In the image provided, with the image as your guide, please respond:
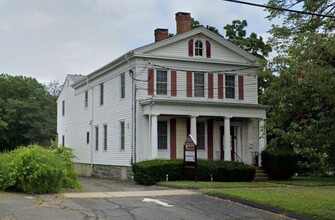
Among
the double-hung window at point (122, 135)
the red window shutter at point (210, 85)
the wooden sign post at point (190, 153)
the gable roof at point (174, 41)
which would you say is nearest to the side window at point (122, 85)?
the gable roof at point (174, 41)

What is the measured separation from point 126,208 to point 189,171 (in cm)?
986

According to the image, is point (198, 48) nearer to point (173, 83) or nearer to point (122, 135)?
point (173, 83)

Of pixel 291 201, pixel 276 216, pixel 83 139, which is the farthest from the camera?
pixel 83 139

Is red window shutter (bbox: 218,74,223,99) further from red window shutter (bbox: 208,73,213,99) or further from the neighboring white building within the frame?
red window shutter (bbox: 208,73,213,99)

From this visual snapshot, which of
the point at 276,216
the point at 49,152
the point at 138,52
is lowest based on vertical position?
the point at 276,216

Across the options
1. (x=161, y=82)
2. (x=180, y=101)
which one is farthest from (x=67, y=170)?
(x=161, y=82)

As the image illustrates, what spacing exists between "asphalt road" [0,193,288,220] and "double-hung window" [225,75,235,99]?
12175mm

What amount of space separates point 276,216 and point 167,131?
1406 centimetres

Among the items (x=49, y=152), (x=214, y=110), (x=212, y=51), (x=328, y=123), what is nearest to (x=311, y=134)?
(x=328, y=123)

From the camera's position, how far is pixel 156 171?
22.3 m

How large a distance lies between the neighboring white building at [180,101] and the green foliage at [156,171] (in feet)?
5.71

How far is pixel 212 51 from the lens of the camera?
27500mm

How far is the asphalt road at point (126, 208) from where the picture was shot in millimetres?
12227

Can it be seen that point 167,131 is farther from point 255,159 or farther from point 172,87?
point 255,159
